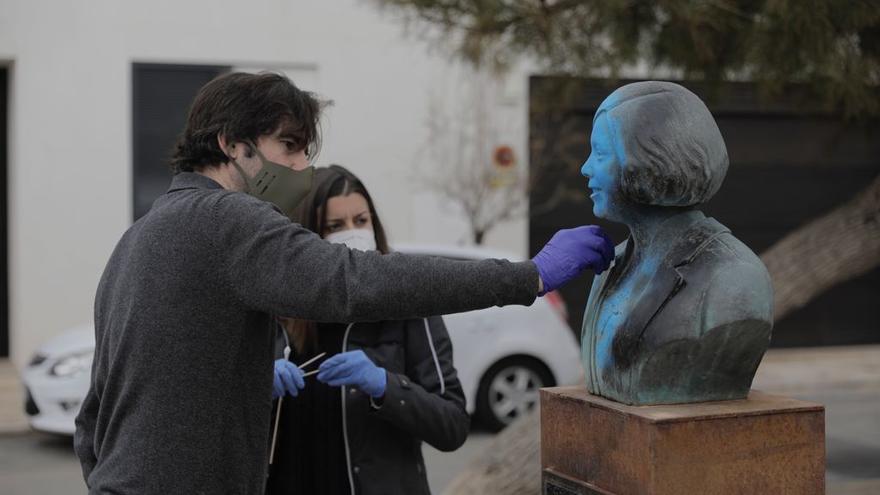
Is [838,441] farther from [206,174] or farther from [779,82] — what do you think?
[206,174]

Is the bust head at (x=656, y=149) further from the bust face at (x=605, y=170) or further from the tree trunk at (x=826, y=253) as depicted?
the tree trunk at (x=826, y=253)

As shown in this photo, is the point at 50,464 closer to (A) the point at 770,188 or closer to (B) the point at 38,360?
(B) the point at 38,360

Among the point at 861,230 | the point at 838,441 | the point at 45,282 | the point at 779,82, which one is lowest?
the point at 838,441

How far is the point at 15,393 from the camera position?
9.49 meters

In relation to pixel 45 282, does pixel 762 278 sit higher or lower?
higher

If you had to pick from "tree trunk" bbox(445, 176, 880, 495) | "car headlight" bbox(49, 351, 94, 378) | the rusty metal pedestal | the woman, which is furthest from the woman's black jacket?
"car headlight" bbox(49, 351, 94, 378)

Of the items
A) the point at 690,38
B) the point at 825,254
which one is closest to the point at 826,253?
the point at 825,254

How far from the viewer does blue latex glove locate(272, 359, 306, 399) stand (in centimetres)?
269

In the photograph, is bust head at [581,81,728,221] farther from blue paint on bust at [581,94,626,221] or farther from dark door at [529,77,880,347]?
dark door at [529,77,880,347]

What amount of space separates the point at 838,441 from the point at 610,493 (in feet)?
19.9

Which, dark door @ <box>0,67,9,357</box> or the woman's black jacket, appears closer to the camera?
the woman's black jacket

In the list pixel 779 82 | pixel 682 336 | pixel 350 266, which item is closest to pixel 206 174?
pixel 350 266

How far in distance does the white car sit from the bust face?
489 cm

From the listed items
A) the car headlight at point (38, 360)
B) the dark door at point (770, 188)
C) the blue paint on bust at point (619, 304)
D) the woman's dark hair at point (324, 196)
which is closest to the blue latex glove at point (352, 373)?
the woman's dark hair at point (324, 196)
